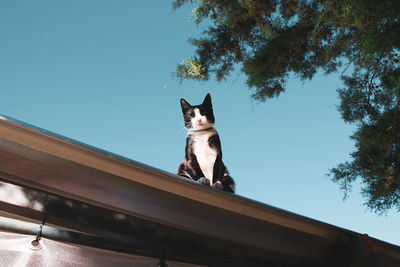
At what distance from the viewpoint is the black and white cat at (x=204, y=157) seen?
222 cm

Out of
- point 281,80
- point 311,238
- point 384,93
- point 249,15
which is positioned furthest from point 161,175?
point 384,93

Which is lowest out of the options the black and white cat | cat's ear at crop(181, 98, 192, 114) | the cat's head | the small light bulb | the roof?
the small light bulb

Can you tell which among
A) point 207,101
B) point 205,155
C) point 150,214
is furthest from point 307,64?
point 150,214

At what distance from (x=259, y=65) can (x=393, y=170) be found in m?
1.63

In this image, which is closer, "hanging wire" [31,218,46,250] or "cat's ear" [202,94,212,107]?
"hanging wire" [31,218,46,250]

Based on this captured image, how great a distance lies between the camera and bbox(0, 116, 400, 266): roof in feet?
3.27

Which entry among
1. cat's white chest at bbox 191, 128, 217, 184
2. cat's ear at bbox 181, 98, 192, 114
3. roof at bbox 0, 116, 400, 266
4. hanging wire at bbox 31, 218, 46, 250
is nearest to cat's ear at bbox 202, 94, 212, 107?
cat's ear at bbox 181, 98, 192, 114

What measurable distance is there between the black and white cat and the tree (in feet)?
3.11

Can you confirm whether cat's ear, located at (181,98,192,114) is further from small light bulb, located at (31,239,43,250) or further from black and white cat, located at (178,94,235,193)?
small light bulb, located at (31,239,43,250)

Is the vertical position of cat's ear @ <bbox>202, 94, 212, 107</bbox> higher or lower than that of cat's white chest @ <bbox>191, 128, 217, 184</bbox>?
higher

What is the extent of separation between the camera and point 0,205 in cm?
110

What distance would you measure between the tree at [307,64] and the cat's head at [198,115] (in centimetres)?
63

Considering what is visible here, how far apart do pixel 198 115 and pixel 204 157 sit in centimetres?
43

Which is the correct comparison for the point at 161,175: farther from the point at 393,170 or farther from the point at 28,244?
the point at 393,170
